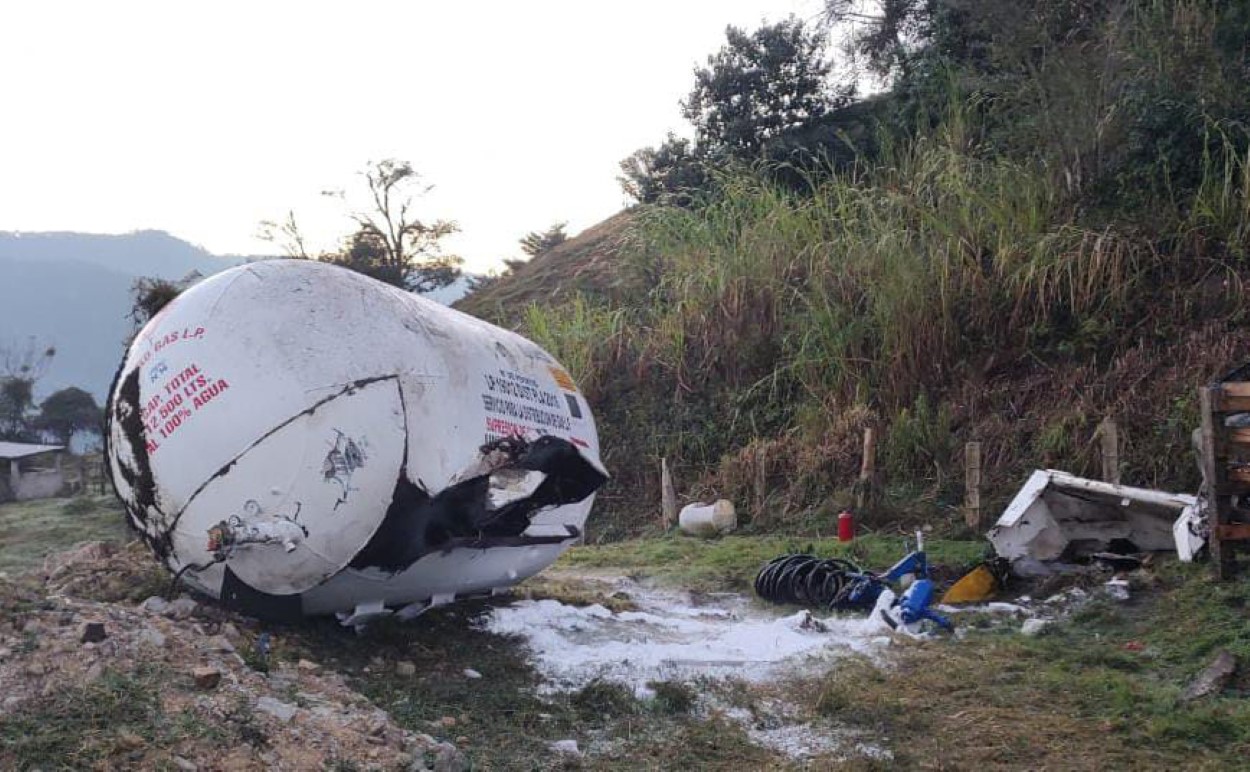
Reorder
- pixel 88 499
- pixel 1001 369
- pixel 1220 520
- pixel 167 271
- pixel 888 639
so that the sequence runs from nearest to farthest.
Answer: pixel 888 639 < pixel 1220 520 < pixel 1001 369 < pixel 88 499 < pixel 167 271

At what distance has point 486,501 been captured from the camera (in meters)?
5.60

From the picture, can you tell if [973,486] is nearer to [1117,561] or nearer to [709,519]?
[1117,561]

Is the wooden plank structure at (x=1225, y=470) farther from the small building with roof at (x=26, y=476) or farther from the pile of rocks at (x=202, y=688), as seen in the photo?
the small building with roof at (x=26, y=476)

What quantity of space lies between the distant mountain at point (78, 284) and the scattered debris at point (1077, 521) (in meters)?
88.8

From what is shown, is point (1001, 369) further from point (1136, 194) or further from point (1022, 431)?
point (1136, 194)

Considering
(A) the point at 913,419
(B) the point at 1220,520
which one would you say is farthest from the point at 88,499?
(B) the point at 1220,520

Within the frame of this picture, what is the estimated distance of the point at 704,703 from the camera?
5004 mm

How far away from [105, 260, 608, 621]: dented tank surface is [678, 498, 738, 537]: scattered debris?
624cm

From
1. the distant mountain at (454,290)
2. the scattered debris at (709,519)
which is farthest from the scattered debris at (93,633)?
the distant mountain at (454,290)

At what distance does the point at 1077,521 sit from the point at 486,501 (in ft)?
16.3

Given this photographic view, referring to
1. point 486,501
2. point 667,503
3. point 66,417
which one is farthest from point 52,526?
point 486,501

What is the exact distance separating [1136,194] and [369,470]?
11.3 m

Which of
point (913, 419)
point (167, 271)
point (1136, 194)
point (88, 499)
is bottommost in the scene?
point (88, 499)

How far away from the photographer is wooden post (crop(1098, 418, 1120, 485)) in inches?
382
